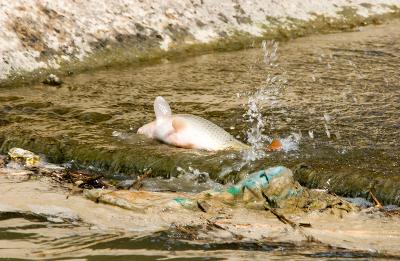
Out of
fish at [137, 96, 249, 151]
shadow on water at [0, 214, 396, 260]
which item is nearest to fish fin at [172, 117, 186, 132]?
fish at [137, 96, 249, 151]

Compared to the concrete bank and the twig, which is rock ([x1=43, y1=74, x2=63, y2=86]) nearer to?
the concrete bank

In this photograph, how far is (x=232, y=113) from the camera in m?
7.57

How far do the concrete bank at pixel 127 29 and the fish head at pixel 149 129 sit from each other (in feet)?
8.68

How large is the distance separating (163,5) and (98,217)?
A: 649 centimetres

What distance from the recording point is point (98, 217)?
478 centimetres

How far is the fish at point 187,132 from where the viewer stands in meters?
6.34

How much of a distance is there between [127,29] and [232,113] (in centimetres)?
324

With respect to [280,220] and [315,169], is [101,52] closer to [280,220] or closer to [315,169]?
[315,169]

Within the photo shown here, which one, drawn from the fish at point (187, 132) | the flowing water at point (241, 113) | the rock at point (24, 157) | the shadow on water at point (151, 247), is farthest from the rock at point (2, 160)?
the shadow on water at point (151, 247)

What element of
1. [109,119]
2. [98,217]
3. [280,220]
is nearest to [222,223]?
[280,220]

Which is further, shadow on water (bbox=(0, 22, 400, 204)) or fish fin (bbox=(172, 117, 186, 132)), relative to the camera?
fish fin (bbox=(172, 117, 186, 132))

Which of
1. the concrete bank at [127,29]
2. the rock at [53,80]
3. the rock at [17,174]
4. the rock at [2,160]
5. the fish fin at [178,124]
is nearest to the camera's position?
the rock at [17,174]

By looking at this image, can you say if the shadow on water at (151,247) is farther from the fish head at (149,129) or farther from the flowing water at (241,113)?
the fish head at (149,129)

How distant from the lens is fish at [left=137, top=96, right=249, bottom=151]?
6340 millimetres
